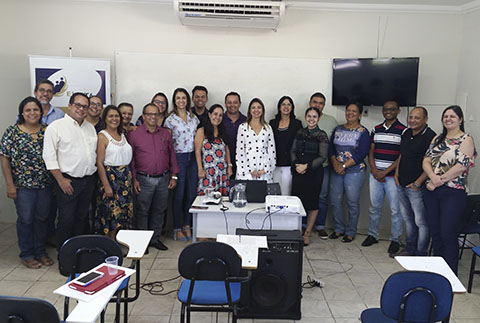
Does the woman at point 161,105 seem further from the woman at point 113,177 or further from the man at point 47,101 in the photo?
the man at point 47,101

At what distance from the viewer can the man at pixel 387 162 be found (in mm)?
4484

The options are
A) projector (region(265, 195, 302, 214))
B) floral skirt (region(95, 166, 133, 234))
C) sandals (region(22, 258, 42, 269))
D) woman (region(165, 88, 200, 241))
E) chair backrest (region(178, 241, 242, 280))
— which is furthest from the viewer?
woman (region(165, 88, 200, 241))

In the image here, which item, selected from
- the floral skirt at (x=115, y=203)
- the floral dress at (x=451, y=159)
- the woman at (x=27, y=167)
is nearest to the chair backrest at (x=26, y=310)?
the woman at (x=27, y=167)

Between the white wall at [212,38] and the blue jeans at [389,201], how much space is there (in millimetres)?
950

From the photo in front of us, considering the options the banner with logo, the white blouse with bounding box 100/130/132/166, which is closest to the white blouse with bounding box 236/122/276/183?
the white blouse with bounding box 100/130/132/166

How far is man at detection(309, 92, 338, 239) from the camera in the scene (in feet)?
15.9

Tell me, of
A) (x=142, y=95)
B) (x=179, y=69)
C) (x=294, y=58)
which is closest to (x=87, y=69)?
(x=142, y=95)

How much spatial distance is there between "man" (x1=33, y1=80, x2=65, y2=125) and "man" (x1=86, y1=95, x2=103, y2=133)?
0.96 feet

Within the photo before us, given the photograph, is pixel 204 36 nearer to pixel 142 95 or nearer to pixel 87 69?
pixel 142 95

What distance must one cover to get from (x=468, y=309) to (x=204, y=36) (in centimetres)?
407

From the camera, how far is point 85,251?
236 cm

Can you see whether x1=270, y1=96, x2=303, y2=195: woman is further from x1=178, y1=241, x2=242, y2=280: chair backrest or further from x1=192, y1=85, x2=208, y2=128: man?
x1=178, y1=241, x2=242, y2=280: chair backrest

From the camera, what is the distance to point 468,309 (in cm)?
328

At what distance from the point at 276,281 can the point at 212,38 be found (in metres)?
3.32
